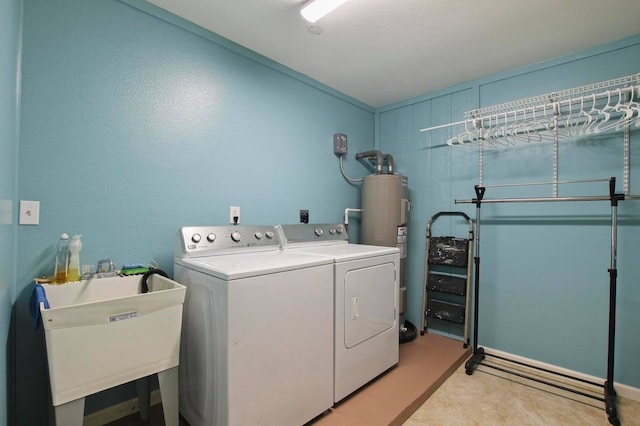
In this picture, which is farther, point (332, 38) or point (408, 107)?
point (408, 107)

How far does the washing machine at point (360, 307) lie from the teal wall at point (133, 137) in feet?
1.44

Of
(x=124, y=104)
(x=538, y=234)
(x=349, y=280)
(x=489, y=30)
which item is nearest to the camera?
(x=124, y=104)

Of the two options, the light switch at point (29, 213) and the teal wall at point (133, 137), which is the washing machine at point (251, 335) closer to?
the teal wall at point (133, 137)

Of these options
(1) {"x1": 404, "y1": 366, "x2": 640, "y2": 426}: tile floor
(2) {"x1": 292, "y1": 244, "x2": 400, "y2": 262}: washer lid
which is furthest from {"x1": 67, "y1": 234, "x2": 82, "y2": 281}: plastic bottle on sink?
(1) {"x1": 404, "y1": 366, "x2": 640, "y2": 426}: tile floor

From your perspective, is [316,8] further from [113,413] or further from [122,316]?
[113,413]

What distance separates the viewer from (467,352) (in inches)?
99.8

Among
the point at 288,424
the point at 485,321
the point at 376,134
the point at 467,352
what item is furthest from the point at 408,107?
the point at 288,424

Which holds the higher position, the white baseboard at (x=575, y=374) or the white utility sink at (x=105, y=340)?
the white utility sink at (x=105, y=340)

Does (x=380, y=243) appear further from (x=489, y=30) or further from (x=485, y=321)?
(x=489, y=30)

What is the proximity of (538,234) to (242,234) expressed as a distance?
2.38 meters

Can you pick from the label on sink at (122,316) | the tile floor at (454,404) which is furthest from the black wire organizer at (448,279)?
the label on sink at (122,316)

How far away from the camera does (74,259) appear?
1479 millimetres

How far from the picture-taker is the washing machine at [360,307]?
1791 mm

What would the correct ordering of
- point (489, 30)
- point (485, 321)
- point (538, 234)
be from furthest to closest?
point (485, 321)
point (538, 234)
point (489, 30)
